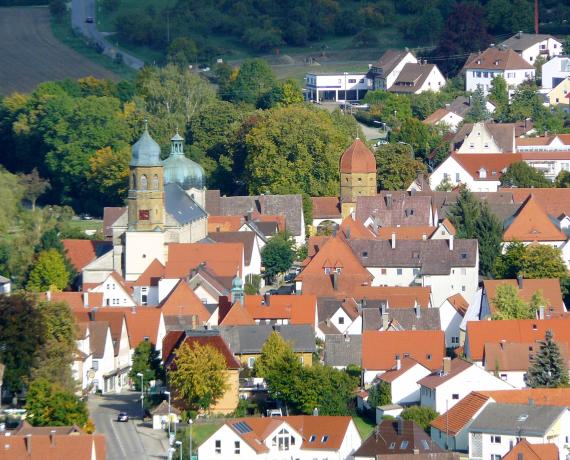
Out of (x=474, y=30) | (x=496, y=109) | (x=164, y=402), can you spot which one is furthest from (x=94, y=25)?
(x=164, y=402)

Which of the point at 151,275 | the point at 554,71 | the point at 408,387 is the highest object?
the point at 554,71

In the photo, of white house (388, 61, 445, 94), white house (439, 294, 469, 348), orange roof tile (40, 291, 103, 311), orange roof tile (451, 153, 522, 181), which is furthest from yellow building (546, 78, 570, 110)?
orange roof tile (40, 291, 103, 311)

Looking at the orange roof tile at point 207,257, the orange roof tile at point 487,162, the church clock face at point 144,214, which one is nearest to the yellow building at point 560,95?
the orange roof tile at point 487,162

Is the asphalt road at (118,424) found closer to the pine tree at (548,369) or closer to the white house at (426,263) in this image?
the pine tree at (548,369)

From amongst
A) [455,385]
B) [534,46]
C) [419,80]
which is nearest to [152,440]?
[455,385]

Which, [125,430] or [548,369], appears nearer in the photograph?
[125,430]

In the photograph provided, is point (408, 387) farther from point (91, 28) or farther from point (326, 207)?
point (91, 28)

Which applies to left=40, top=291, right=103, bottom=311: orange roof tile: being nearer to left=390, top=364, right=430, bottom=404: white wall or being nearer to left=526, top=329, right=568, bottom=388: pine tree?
left=390, top=364, right=430, bottom=404: white wall
